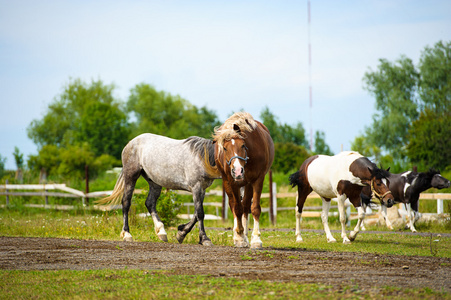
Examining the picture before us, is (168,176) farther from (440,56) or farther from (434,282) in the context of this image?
(440,56)

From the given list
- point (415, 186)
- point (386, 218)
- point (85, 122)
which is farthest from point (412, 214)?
point (85, 122)

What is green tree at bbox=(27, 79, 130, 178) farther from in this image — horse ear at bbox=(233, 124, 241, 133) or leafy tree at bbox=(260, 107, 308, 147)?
horse ear at bbox=(233, 124, 241, 133)

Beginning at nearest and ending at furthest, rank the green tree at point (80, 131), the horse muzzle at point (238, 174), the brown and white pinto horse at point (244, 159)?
the horse muzzle at point (238, 174) → the brown and white pinto horse at point (244, 159) → the green tree at point (80, 131)

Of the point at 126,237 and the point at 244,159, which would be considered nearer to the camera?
the point at 244,159

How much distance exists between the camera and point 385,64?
169 ft

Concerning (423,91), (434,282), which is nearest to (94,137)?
(423,91)

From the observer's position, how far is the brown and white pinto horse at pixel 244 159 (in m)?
8.14

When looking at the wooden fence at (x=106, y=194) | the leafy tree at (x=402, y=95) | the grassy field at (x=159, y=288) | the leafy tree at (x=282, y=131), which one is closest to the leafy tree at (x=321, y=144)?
the leafy tree at (x=282, y=131)

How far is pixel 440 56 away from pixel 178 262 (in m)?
48.3

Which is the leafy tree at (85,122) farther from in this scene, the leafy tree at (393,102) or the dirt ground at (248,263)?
the dirt ground at (248,263)

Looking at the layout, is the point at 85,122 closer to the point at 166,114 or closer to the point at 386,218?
the point at 166,114

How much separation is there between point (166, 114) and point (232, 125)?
6162cm

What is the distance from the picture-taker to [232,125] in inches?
328

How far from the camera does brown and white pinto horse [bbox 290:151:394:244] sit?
11008 millimetres
